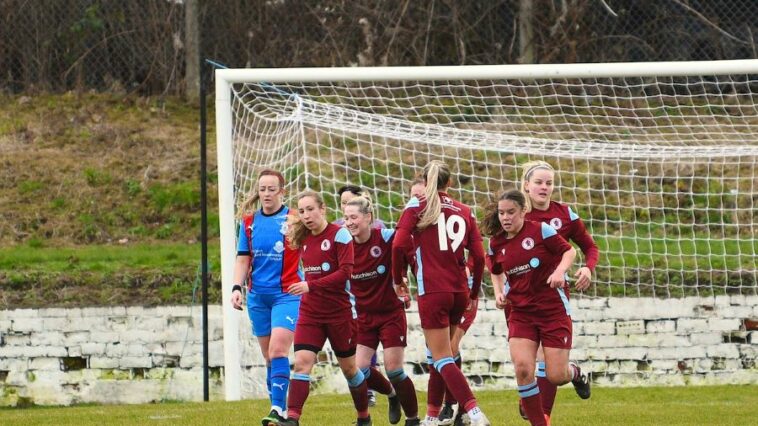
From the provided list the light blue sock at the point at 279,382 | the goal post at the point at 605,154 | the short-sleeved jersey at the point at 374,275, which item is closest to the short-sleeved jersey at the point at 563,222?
the short-sleeved jersey at the point at 374,275

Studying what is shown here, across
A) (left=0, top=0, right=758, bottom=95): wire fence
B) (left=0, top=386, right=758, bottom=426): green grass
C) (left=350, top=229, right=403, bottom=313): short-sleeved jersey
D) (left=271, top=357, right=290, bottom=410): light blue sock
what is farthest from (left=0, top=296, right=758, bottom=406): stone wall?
(left=0, top=0, right=758, bottom=95): wire fence

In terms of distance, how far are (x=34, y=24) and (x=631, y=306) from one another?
367 inches

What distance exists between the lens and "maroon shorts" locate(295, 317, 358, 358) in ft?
24.3

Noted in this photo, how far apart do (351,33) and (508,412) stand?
28.6 feet

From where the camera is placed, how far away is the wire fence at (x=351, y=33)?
53.7 feet

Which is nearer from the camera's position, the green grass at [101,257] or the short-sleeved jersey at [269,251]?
the short-sleeved jersey at [269,251]

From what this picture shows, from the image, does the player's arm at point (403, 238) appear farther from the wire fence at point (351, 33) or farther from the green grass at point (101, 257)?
the wire fence at point (351, 33)

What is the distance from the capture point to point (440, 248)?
739 centimetres

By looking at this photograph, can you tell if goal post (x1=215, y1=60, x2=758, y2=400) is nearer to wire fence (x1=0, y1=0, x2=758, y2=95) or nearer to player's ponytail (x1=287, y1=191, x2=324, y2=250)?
wire fence (x1=0, y1=0, x2=758, y2=95)

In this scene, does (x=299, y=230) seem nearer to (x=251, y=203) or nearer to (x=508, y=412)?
(x=251, y=203)

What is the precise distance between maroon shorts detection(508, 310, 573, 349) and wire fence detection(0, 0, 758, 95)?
380 inches

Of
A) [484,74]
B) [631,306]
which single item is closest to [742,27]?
[631,306]

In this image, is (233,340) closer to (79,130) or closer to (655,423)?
(655,423)

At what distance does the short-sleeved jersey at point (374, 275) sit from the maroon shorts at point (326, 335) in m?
0.47
